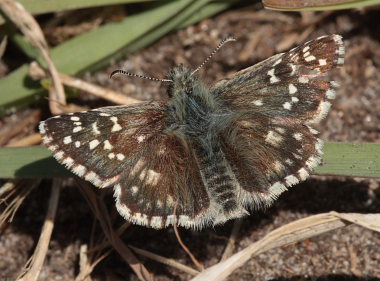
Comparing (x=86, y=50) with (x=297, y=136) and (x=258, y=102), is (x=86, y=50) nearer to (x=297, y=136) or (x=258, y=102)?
(x=258, y=102)

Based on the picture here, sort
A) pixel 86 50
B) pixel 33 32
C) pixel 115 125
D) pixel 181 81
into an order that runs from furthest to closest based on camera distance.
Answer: pixel 86 50, pixel 33 32, pixel 181 81, pixel 115 125

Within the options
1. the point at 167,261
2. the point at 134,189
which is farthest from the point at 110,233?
the point at 134,189

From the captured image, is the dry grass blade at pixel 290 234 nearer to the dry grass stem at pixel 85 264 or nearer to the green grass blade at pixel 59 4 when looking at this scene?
the dry grass stem at pixel 85 264

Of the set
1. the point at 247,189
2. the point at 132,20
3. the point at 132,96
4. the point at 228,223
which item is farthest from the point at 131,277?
the point at 132,20

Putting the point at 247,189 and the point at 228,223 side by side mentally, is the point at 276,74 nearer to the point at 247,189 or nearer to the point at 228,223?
the point at 247,189

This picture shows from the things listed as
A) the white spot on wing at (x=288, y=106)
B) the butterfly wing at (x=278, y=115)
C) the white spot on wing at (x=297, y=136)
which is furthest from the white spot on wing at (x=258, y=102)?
the white spot on wing at (x=297, y=136)

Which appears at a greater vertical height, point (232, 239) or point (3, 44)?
point (3, 44)

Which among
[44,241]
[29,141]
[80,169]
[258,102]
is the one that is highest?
[80,169]
